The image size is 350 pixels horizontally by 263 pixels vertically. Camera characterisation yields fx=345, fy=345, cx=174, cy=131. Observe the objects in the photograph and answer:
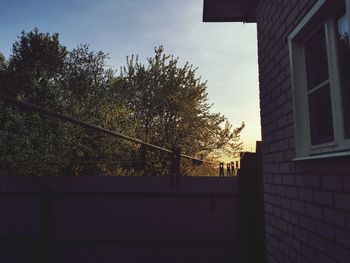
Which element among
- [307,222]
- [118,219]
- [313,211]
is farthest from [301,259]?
[118,219]

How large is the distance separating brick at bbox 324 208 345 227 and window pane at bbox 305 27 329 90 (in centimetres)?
84

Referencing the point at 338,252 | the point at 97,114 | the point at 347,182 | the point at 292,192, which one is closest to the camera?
the point at 347,182

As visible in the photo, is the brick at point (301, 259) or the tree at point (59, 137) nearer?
the brick at point (301, 259)

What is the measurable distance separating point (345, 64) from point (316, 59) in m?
0.45

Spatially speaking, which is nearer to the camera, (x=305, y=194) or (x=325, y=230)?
(x=325, y=230)

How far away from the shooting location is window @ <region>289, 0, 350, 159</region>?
6.45 ft

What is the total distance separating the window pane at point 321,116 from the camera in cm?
218

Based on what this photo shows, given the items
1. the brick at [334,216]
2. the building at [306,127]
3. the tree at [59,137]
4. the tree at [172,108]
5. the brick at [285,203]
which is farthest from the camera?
the tree at [172,108]

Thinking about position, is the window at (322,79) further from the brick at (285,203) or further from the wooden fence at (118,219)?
the wooden fence at (118,219)

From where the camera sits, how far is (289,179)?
2.66 meters

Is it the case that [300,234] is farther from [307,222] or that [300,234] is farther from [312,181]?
[312,181]

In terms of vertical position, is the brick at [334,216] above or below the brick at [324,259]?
above

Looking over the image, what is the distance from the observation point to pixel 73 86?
49.4 ft

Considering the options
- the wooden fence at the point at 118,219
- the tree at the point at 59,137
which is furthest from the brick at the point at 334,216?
the tree at the point at 59,137
